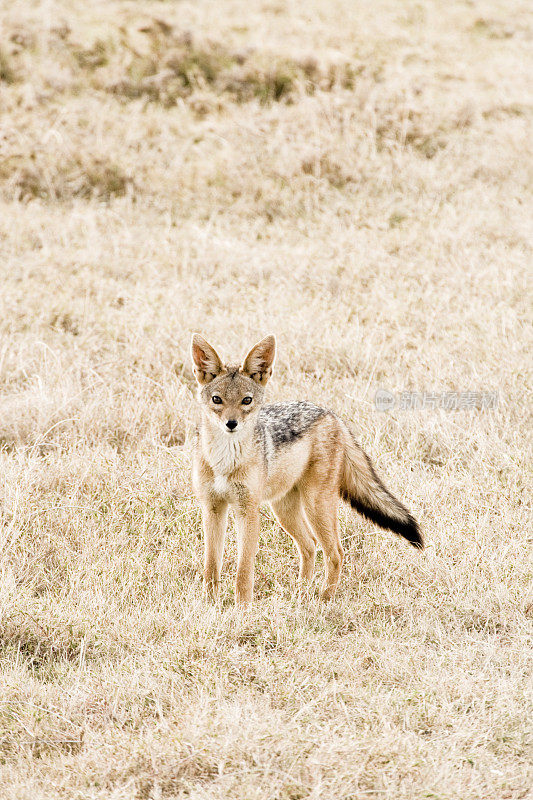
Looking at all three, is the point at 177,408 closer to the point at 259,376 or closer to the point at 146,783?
the point at 259,376

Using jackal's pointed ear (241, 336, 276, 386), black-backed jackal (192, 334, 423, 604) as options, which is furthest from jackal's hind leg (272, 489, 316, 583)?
jackal's pointed ear (241, 336, 276, 386)

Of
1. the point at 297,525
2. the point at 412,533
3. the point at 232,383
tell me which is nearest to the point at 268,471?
the point at 232,383

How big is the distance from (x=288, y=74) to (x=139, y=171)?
147 inches

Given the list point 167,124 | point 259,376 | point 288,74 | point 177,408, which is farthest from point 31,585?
point 288,74

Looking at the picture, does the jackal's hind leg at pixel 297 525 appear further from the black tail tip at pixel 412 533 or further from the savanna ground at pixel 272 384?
the black tail tip at pixel 412 533

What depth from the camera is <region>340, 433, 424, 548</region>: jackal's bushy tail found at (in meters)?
4.92

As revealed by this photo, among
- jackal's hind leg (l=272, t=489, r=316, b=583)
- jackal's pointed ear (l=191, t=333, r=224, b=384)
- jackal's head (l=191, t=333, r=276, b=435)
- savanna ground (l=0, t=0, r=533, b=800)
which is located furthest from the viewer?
jackal's hind leg (l=272, t=489, r=316, b=583)

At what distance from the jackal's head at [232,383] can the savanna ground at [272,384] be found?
38.8 inches

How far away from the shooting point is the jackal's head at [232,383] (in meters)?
4.58

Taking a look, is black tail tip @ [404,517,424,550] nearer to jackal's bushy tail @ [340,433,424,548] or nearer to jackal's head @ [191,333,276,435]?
jackal's bushy tail @ [340,433,424,548]

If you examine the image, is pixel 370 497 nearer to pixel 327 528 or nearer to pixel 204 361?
pixel 327 528

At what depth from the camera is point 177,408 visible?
669 centimetres

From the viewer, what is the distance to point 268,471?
4.75 metres

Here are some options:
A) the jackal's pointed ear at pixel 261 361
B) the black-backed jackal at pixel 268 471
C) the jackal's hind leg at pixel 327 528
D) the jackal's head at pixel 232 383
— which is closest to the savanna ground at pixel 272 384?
the jackal's hind leg at pixel 327 528
